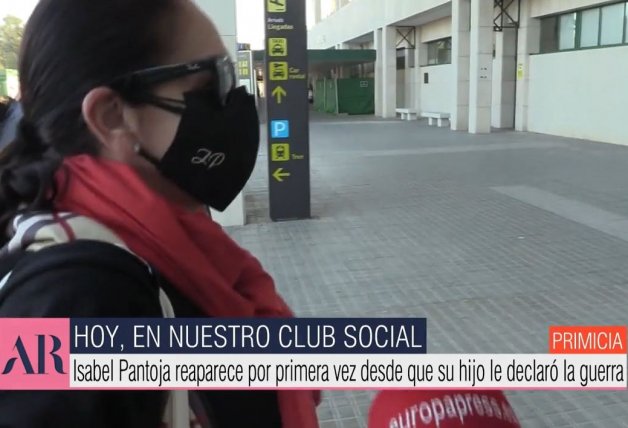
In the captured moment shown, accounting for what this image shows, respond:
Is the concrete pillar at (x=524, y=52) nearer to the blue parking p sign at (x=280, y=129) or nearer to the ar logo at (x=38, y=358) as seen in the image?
the blue parking p sign at (x=280, y=129)

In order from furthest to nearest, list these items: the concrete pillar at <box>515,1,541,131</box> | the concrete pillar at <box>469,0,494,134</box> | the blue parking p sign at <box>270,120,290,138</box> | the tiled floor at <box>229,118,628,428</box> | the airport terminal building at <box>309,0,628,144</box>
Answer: the concrete pillar at <box>515,1,541,131</box>
the concrete pillar at <box>469,0,494,134</box>
the airport terminal building at <box>309,0,628,144</box>
the blue parking p sign at <box>270,120,290,138</box>
the tiled floor at <box>229,118,628,428</box>

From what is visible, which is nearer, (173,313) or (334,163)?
(173,313)

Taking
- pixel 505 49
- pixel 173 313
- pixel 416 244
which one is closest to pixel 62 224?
pixel 173 313

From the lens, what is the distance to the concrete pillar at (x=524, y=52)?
18.8 metres

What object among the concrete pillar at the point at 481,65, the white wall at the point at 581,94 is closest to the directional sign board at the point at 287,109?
the white wall at the point at 581,94

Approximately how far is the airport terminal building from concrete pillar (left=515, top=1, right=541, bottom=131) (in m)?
0.03

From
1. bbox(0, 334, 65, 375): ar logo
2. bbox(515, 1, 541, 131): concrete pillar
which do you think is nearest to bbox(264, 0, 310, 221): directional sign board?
bbox(0, 334, 65, 375): ar logo

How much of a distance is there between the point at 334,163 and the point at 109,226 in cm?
1213

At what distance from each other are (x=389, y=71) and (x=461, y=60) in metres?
9.02

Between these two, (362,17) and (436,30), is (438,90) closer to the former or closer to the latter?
(436,30)

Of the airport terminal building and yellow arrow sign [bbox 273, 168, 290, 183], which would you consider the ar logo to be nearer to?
Answer: yellow arrow sign [bbox 273, 168, 290, 183]

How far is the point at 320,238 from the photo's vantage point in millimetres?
6762

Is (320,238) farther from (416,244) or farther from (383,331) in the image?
(383,331)

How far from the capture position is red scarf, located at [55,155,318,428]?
0.97 m
